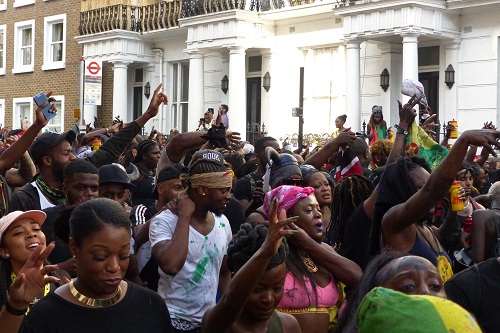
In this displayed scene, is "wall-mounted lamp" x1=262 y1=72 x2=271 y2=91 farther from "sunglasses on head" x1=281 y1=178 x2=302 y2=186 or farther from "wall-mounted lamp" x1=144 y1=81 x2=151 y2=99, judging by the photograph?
"sunglasses on head" x1=281 y1=178 x2=302 y2=186

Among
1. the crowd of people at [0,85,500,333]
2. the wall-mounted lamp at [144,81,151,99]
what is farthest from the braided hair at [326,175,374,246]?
the wall-mounted lamp at [144,81,151,99]

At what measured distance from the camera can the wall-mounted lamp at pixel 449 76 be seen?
60.3 feet

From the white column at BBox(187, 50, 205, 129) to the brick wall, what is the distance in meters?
6.19

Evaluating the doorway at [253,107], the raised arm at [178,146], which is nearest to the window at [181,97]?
the doorway at [253,107]

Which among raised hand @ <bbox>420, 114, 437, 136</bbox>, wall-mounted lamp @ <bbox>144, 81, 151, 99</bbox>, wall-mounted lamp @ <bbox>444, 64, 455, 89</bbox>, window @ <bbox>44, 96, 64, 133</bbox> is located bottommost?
raised hand @ <bbox>420, 114, 437, 136</bbox>

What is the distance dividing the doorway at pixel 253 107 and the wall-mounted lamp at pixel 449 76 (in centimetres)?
583

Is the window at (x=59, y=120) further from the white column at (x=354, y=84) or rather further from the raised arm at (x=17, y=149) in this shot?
the raised arm at (x=17, y=149)

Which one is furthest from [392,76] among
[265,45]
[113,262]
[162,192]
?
[113,262]

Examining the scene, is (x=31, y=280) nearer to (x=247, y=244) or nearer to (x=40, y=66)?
(x=247, y=244)

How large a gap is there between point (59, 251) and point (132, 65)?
22543mm

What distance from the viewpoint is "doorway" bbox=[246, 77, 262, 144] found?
23.0 m

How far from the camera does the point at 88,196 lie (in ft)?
18.6

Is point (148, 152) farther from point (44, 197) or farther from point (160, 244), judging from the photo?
point (160, 244)

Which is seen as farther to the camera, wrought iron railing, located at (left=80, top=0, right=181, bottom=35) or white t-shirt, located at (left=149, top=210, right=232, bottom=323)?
wrought iron railing, located at (left=80, top=0, right=181, bottom=35)
